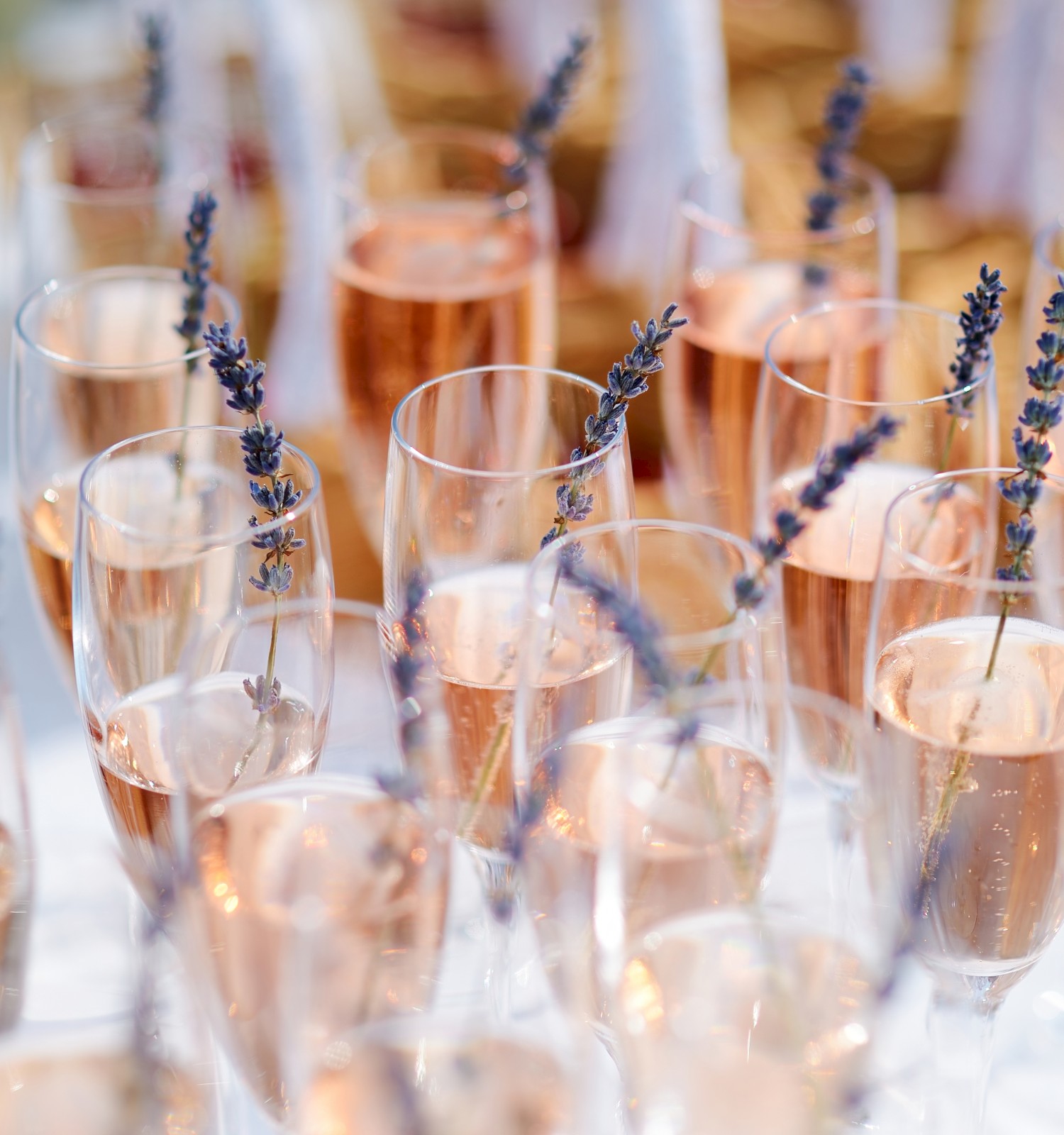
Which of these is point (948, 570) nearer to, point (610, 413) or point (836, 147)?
point (610, 413)

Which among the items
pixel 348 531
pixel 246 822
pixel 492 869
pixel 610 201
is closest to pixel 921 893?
pixel 492 869

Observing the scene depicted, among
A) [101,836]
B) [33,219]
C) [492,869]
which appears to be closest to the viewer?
[492,869]

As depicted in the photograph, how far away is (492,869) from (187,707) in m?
0.26

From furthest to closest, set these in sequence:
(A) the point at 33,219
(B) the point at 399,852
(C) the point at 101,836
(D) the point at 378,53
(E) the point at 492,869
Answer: (D) the point at 378,53 < (A) the point at 33,219 < (C) the point at 101,836 < (E) the point at 492,869 < (B) the point at 399,852

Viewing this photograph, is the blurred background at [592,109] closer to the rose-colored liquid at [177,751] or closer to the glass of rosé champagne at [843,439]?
the glass of rosé champagne at [843,439]

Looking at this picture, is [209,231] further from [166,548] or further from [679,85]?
[679,85]

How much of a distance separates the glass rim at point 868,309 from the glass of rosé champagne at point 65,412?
1.30ft

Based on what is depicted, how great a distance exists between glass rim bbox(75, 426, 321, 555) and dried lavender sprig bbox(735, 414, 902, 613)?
24cm

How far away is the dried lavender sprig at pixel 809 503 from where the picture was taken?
73 cm

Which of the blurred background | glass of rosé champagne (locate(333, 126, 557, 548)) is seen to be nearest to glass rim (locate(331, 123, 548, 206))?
glass of rosé champagne (locate(333, 126, 557, 548))

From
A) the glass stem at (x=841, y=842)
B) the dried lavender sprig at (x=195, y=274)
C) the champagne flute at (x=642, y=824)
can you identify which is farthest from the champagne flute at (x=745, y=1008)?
the dried lavender sprig at (x=195, y=274)

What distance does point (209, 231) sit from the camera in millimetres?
974

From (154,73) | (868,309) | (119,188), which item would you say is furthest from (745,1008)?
(119,188)

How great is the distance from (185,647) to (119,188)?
0.92 metres
